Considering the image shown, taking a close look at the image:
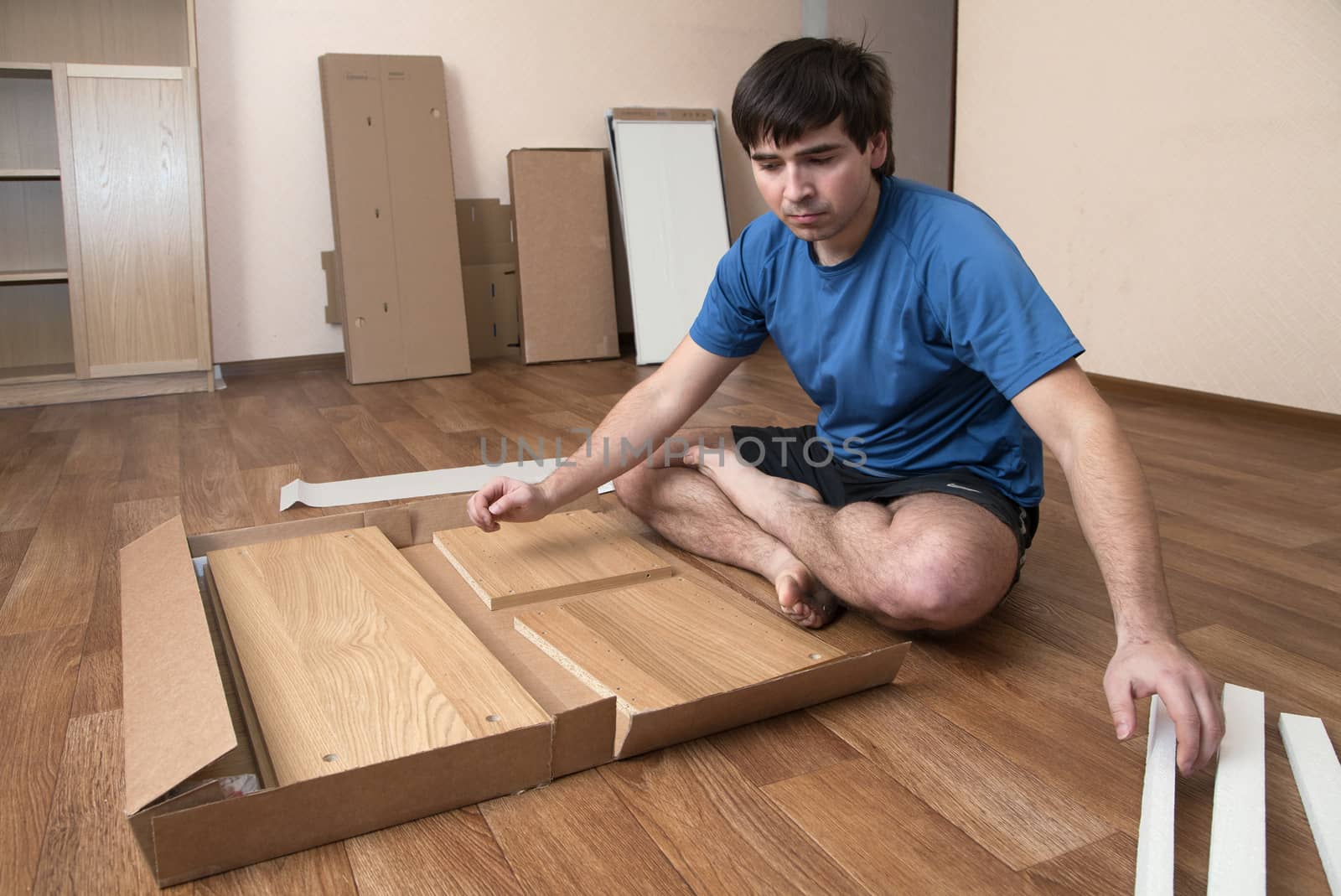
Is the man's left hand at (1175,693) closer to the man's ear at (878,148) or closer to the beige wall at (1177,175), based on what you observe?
the man's ear at (878,148)

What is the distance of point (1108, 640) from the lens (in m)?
1.48

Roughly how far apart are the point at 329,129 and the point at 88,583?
261cm

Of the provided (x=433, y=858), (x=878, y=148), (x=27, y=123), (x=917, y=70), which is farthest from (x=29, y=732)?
(x=917, y=70)

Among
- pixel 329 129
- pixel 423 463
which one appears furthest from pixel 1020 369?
pixel 329 129

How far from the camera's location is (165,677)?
1.12m

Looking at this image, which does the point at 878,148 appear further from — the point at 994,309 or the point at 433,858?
the point at 433,858

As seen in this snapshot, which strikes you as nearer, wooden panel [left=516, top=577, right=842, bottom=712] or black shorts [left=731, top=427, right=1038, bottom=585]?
wooden panel [left=516, top=577, right=842, bottom=712]

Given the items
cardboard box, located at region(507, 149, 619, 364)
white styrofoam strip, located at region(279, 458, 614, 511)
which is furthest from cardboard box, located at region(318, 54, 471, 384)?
white styrofoam strip, located at region(279, 458, 614, 511)

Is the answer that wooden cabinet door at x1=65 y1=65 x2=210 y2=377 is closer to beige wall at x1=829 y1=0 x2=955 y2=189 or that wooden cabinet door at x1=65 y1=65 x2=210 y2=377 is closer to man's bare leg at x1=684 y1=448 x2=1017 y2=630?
man's bare leg at x1=684 y1=448 x2=1017 y2=630

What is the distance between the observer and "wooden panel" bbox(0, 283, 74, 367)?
3688 millimetres

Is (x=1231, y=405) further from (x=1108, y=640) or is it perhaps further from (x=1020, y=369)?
(x=1020, y=369)

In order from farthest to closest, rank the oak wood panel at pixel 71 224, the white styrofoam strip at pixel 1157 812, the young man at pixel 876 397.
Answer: the oak wood panel at pixel 71 224, the young man at pixel 876 397, the white styrofoam strip at pixel 1157 812

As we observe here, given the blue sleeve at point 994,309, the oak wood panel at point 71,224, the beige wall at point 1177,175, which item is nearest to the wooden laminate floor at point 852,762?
the blue sleeve at point 994,309

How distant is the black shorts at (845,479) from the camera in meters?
1.44
